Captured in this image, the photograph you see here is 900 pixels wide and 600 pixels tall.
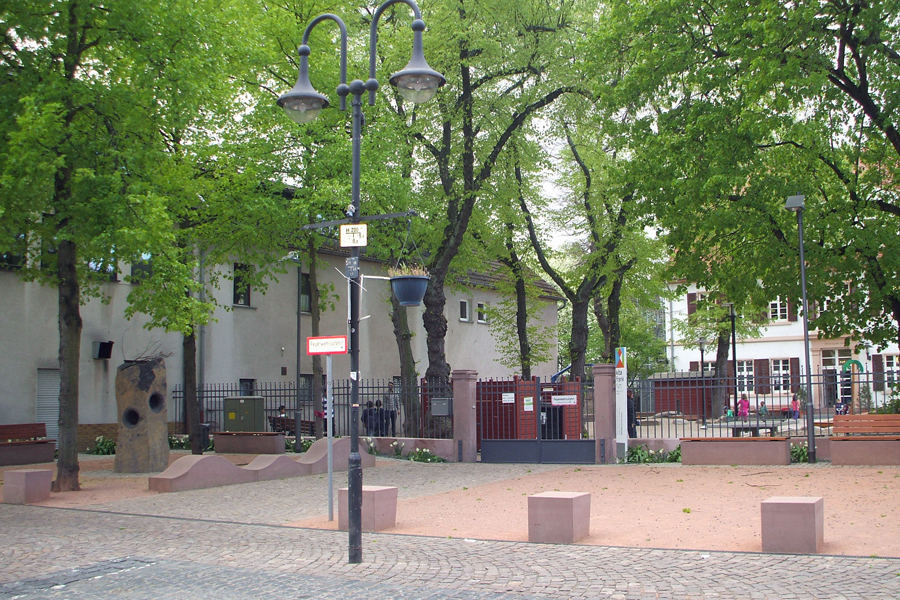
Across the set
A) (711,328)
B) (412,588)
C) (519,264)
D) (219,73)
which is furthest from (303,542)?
(711,328)

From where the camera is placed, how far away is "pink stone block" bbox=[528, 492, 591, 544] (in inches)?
373

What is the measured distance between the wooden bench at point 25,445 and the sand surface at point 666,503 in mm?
3362

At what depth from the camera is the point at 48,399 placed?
24594 mm

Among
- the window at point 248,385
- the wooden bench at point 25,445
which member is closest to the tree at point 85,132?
the wooden bench at point 25,445

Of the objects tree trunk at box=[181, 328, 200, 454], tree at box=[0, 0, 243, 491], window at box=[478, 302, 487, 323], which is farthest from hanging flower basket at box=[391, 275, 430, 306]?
window at box=[478, 302, 487, 323]

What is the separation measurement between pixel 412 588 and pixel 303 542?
295 centimetres

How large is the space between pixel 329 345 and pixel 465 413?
10730mm

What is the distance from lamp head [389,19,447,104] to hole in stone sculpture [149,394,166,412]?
41.6 feet

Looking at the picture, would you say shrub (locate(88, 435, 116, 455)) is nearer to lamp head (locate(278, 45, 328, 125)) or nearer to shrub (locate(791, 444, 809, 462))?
lamp head (locate(278, 45, 328, 125))

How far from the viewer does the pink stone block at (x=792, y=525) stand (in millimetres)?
8344

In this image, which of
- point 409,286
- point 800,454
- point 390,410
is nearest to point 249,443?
point 390,410

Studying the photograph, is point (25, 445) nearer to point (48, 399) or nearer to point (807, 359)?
point (48, 399)

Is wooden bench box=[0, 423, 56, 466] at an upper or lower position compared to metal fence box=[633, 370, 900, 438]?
lower

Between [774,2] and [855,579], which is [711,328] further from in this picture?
[855,579]
